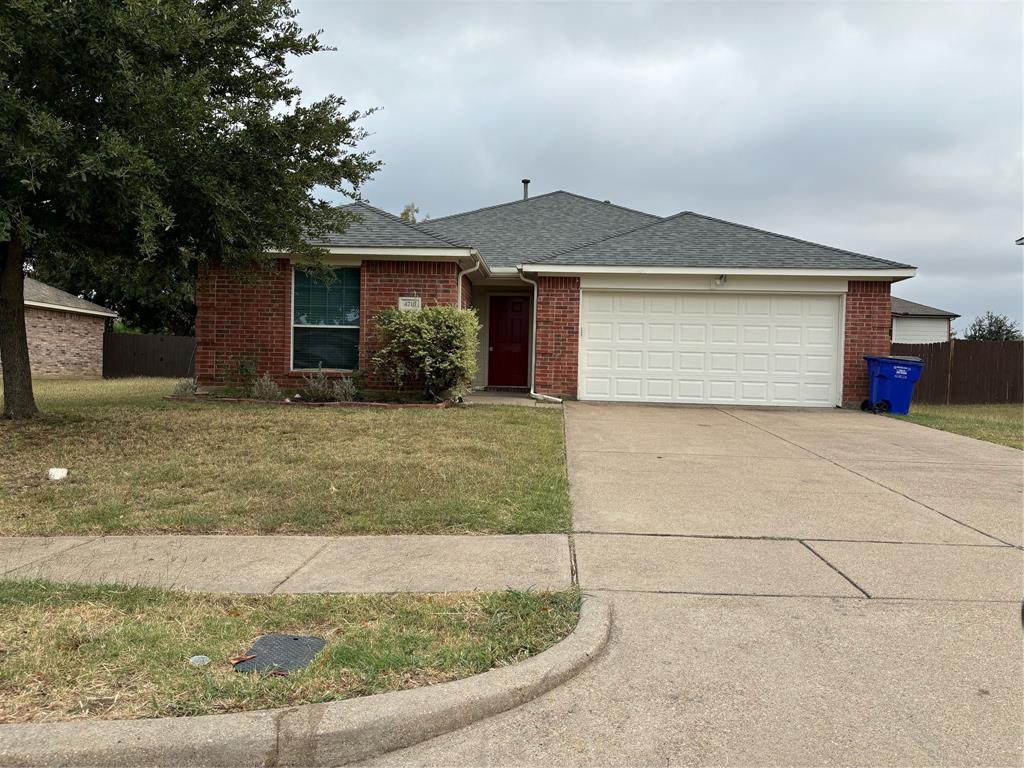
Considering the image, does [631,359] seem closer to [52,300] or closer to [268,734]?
[268,734]

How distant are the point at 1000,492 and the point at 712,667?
522 centimetres

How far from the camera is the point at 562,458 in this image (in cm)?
785

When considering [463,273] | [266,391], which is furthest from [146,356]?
[463,273]

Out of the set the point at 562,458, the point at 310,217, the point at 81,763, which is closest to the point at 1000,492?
the point at 562,458

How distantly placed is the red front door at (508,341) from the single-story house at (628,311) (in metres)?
1.96

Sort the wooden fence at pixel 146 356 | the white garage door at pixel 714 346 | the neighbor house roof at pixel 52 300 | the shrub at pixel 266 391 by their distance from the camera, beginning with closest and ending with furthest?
1. the shrub at pixel 266 391
2. the white garage door at pixel 714 346
3. the neighbor house roof at pixel 52 300
4. the wooden fence at pixel 146 356

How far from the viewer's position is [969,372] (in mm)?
19922

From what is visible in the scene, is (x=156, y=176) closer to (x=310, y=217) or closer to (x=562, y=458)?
(x=310, y=217)

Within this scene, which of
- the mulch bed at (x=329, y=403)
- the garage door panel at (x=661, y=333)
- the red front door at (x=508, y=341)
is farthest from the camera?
the red front door at (x=508, y=341)

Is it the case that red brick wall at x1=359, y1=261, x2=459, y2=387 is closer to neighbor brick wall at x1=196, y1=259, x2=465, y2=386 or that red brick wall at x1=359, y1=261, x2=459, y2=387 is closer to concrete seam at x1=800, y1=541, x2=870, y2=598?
neighbor brick wall at x1=196, y1=259, x2=465, y2=386

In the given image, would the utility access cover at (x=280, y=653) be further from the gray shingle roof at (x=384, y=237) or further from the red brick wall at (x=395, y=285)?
the red brick wall at (x=395, y=285)

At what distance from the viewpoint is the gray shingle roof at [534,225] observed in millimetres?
17062

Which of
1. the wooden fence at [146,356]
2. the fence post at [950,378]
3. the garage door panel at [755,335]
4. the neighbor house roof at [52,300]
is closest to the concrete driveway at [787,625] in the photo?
the garage door panel at [755,335]

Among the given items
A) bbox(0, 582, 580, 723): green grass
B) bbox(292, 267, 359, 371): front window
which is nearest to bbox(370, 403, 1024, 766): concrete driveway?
bbox(0, 582, 580, 723): green grass
